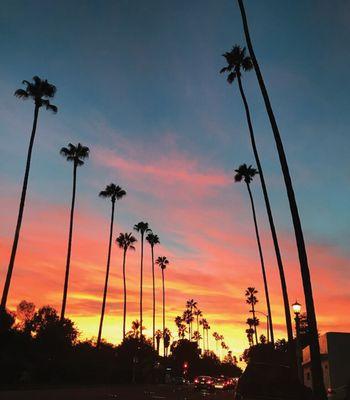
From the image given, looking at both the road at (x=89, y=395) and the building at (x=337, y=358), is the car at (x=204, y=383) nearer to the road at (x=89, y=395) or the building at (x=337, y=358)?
the road at (x=89, y=395)

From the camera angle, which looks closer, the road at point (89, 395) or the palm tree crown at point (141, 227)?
the road at point (89, 395)

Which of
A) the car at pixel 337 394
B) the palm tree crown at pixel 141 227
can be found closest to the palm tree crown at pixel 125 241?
the palm tree crown at pixel 141 227

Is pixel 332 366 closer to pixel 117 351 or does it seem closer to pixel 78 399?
pixel 78 399

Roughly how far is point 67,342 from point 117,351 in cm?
2719

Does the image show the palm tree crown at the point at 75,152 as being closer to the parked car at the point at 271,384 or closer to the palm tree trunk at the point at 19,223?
the palm tree trunk at the point at 19,223

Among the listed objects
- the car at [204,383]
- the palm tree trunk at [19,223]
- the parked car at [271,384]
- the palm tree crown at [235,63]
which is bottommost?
the parked car at [271,384]

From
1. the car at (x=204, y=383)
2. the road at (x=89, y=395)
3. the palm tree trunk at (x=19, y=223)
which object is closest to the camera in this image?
the road at (x=89, y=395)

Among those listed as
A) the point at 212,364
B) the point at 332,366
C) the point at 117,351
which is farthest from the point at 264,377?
the point at 212,364

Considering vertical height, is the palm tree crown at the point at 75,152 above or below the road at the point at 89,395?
above

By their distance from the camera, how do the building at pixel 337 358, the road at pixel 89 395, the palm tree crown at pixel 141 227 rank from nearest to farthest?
the road at pixel 89 395, the building at pixel 337 358, the palm tree crown at pixel 141 227

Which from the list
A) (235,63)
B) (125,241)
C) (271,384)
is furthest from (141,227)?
(271,384)

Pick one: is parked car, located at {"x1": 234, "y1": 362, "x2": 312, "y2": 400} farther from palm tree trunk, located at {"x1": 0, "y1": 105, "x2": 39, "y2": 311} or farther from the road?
palm tree trunk, located at {"x1": 0, "y1": 105, "x2": 39, "y2": 311}

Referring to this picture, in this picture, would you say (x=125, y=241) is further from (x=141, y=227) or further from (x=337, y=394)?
(x=337, y=394)

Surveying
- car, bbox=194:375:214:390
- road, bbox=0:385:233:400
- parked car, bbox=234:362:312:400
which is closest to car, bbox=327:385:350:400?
road, bbox=0:385:233:400
